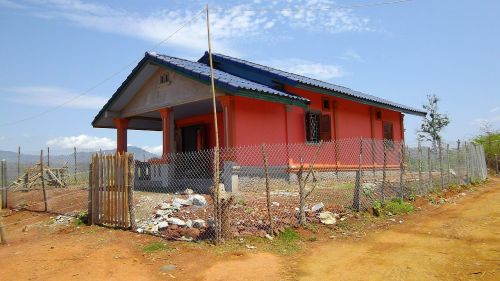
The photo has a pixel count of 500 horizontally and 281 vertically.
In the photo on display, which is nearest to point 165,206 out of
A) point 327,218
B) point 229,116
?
point 229,116

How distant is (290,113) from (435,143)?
16.9ft

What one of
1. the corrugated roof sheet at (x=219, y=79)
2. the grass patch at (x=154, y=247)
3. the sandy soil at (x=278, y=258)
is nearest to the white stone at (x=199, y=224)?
the sandy soil at (x=278, y=258)

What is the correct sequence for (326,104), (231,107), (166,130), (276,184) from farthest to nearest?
1. (326,104)
2. (166,130)
3. (276,184)
4. (231,107)

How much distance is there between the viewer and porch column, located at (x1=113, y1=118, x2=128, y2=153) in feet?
53.5

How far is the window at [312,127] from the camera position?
14.4m

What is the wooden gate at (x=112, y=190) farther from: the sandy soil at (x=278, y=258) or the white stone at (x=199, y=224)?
the white stone at (x=199, y=224)

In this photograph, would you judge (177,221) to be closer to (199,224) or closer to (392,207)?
(199,224)

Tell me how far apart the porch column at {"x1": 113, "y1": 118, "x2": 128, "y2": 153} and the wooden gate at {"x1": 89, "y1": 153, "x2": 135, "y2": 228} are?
7.28 meters

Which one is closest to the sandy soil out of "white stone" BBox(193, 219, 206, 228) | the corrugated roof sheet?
"white stone" BBox(193, 219, 206, 228)

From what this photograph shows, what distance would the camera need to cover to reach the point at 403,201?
10.5 meters

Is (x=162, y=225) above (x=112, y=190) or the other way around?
the other way around

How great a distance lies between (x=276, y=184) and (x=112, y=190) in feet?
18.4

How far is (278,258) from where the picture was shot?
6031 millimetres

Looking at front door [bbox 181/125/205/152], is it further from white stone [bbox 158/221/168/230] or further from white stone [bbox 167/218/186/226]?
white stone [bbox 158/221/168/230]
